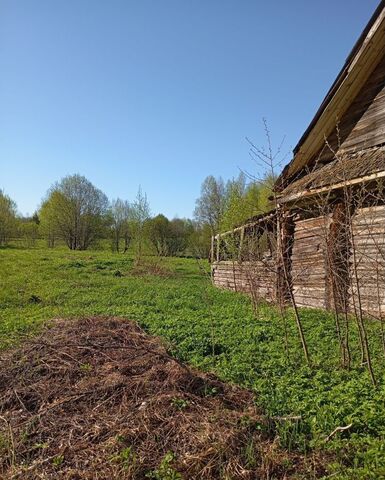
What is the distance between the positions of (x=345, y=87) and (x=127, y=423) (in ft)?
27.2

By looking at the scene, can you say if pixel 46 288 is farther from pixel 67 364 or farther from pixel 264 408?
pixel 264 408

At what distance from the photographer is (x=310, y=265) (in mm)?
8844

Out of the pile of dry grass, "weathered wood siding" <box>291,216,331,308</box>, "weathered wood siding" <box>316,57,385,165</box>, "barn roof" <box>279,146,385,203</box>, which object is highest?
"weathered wood siding" <box>316,57,385,165</box>

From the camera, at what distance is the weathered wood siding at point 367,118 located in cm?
798

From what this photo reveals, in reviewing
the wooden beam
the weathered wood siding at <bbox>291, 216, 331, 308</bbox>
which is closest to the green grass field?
the weathered wood siding at <bbox>291, 216, 331, 308</bbox>

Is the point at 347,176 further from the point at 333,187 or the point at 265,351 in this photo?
the point at 265,351

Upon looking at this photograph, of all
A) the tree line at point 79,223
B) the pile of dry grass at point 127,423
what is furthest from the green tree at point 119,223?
the pile of dry grass at point 127,423

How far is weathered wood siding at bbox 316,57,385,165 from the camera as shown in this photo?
798 centimetres

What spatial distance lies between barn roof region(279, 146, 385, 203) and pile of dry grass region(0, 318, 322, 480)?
373cm

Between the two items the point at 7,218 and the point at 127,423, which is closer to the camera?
the point at 127,423

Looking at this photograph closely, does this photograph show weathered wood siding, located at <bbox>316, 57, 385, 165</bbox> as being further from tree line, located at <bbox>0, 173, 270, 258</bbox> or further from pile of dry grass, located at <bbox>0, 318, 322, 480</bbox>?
tree line, located at <bbox>0, 173, 270, 258</bbox>

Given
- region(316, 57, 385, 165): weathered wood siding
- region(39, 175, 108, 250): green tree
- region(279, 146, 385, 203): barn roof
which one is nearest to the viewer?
region(279, 146, 385, 203): barn roof

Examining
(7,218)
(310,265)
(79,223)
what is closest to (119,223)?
(79,223)

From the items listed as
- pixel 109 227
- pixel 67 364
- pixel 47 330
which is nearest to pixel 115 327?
pixel 47 330
